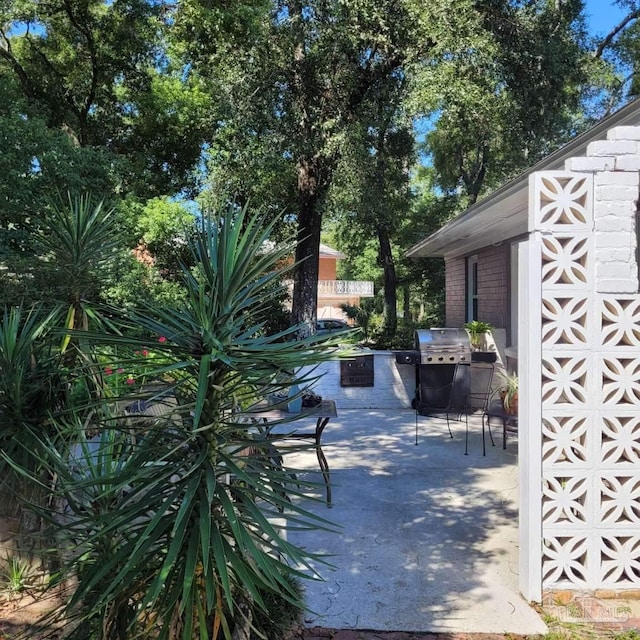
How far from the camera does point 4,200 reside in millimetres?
7168

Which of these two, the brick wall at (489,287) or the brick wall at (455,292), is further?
the brick wall at (455,292)

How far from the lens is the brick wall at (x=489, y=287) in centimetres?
913

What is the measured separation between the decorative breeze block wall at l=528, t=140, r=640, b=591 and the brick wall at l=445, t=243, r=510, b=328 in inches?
246

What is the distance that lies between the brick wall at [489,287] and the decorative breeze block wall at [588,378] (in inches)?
246

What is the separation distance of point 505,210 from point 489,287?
4.17 metres

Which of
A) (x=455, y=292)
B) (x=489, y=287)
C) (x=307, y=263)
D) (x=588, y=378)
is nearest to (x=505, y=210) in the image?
(x=588, y=378)

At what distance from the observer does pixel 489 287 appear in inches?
397

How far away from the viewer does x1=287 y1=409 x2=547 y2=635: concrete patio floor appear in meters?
2.85

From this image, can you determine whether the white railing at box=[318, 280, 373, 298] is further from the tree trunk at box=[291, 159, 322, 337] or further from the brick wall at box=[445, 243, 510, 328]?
the tree trunk at box=[291, 159, 322, 337]

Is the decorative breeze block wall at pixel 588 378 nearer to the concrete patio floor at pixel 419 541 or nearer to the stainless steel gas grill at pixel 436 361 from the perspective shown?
the concrete patio floor at pixel 419 541

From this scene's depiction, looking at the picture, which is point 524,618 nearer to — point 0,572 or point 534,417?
point 534,417

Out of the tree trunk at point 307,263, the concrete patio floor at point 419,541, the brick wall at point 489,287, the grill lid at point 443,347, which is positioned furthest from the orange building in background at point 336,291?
the concrete patio floor at point 419,541

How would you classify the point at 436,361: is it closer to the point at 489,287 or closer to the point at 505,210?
the point at 505,210

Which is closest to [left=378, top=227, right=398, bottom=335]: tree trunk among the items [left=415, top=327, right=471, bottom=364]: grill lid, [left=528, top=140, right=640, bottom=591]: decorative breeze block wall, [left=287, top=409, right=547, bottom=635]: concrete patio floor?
[left=415, top=327, right=471, bottom=364]: grill lid
